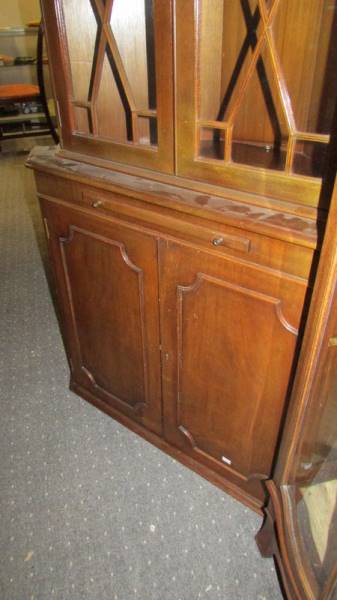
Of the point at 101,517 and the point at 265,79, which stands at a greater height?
the point at 265,79

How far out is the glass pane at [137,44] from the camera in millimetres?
1055

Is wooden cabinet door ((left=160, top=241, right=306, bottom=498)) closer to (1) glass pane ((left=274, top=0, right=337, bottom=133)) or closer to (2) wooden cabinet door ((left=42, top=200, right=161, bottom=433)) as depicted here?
(2) wooden cabinet door ((left=42, top=200, right=161, bottom=433))

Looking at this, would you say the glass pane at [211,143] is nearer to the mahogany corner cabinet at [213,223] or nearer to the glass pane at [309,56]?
the mahogany corner cabinet at [213,223]

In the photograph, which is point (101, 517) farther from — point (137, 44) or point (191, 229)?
point (137, 44)

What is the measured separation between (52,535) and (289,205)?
1.10 metres

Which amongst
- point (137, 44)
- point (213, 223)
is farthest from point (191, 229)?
point (137, 44)

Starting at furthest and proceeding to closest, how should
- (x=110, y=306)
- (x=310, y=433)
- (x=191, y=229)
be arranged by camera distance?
(x=110, y=306), (x=191, y=229), (x=310, y=433)

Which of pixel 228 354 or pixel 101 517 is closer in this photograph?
pixel 228 354

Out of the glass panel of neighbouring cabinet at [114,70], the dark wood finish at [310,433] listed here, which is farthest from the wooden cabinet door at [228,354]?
the glass panel of neighbouring cabinet at [114,70]

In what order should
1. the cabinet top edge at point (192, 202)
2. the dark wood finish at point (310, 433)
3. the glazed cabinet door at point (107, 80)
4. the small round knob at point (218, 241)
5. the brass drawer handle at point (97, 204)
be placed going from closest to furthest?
the dark wood finish at point (310, 433)
the cabinet top edge at point (192, 202)
the small round knob at point (218, 241)
the glazed cabinet door at point (107, 80)
the brass drawer handle at point (97, 204)

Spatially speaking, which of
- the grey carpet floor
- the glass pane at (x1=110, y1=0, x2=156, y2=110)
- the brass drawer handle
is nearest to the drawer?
the brass drawer handle

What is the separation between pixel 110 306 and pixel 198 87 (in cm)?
65

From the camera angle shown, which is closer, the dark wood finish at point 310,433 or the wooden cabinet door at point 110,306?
the dark wood finish at point 310,433

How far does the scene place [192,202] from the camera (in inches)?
34.6
